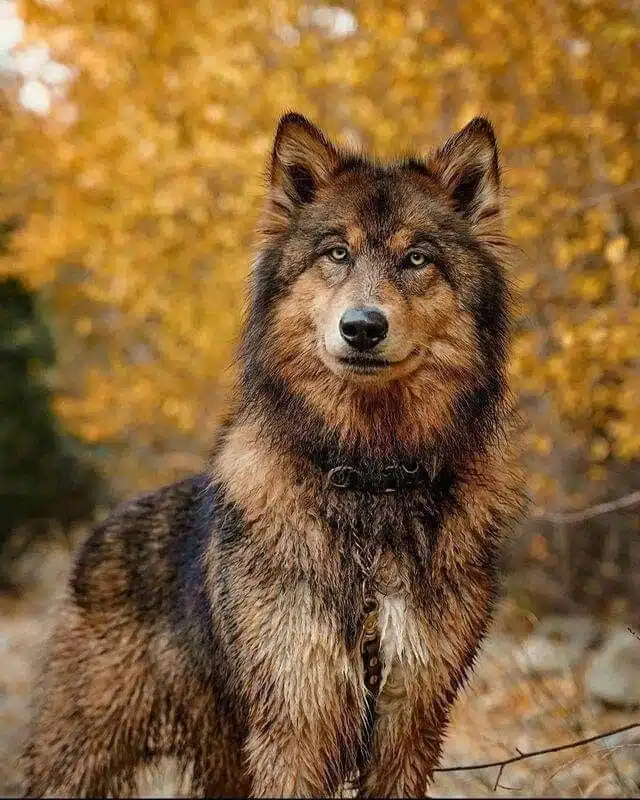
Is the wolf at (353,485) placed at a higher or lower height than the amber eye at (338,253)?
lower

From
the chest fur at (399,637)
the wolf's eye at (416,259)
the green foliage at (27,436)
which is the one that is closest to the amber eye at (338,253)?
the wolf's eye at (416,259)

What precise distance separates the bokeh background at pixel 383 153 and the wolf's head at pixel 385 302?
1150mm

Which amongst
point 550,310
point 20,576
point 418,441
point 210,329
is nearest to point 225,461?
point 418,441

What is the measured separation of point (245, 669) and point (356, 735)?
0.42 m

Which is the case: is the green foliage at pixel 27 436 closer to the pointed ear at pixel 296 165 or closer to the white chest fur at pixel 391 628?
the pointed ear at pixel 296 165

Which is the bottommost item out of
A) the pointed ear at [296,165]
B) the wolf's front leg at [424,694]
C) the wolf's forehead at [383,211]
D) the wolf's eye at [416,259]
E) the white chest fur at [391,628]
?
the wolf's front leg at [424,694]

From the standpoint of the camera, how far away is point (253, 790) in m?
2.75

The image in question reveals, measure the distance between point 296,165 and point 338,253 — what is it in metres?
0.43

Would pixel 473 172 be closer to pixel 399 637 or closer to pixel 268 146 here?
pixel 399 637

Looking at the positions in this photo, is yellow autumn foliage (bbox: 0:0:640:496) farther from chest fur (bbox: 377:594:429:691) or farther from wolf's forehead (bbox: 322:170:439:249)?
chest fur (bbox: 377:594:429:691)

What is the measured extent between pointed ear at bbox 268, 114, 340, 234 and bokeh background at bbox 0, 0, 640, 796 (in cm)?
133

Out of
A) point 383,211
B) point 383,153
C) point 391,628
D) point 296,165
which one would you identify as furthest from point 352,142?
point 391,628

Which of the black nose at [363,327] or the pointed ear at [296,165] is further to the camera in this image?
the pointed ear at [296,165]

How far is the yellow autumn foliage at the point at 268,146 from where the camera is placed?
5383mm
